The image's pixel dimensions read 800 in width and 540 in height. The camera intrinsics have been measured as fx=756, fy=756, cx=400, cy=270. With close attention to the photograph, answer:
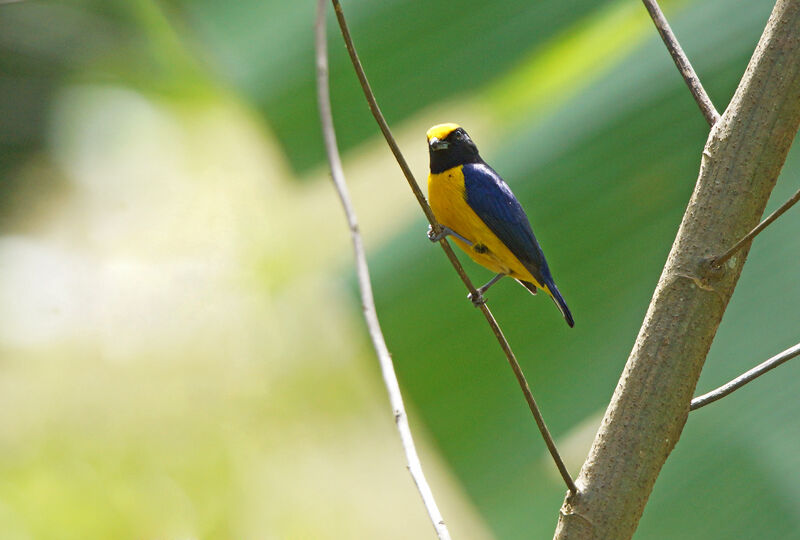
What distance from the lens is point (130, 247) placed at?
2859 millimetres

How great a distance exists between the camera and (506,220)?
7.00 ft

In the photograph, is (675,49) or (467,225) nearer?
(675,49)

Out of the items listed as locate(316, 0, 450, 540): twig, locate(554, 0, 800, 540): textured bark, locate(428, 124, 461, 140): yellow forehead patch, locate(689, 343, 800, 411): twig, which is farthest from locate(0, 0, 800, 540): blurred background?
locate(316, 0, 450, 540): twig

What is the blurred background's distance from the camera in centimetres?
233

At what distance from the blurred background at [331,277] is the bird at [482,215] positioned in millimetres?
341

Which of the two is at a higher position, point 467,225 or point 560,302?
point 467,225

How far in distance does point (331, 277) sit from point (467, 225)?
808 millimetres

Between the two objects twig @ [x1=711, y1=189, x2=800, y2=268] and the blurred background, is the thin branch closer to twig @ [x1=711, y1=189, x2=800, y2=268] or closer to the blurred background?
twig @ [x1=711, y1=189, x2=800, y2=268]

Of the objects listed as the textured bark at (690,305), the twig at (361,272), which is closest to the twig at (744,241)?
the textured bark at (690,305)

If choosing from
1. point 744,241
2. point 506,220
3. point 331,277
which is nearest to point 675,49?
point 744,241

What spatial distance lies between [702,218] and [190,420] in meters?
1.97

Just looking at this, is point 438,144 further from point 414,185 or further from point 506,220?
point 414,185

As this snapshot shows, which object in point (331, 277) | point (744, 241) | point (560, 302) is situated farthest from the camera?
point (331, 277)

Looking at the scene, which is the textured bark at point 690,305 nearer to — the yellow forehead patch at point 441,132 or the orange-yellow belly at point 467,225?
the orange-yellow belly at point 467,225
